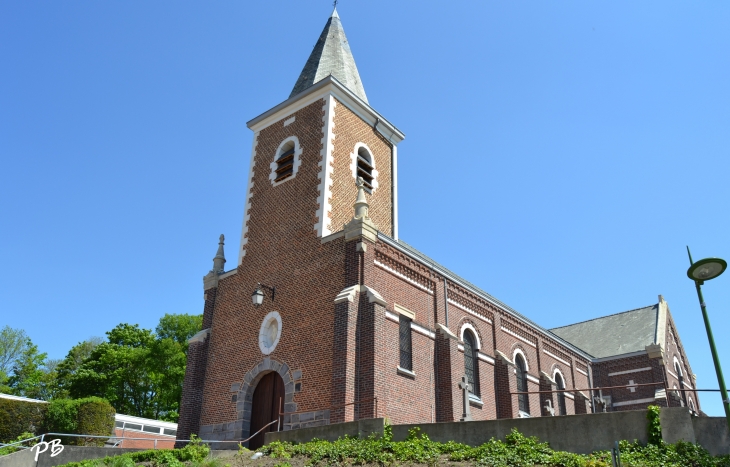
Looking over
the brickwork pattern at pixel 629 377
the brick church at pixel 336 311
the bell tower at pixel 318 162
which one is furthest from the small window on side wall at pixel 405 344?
the brickwork pattern at pixel 629 377

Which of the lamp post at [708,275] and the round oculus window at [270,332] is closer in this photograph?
the lamp post at [708,275]

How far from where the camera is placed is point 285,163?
24516 millimetres

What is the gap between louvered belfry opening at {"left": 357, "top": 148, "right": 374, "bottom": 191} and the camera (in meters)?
24.8

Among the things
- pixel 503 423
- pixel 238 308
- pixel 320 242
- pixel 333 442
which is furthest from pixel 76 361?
pixel 503 423

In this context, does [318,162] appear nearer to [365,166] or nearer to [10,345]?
[365,166]

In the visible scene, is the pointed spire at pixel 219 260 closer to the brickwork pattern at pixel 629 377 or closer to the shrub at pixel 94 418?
the shrub at pixel 94 418

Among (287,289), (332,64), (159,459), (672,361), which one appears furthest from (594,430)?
(672,361)

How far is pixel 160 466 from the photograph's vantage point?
15070 mm

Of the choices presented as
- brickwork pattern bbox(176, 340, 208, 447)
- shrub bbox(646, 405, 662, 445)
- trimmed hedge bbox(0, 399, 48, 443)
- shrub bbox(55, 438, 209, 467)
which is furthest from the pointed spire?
shrub bbox(646, 405, 662, 445)

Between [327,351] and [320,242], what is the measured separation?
383 cm

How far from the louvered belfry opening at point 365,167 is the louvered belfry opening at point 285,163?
2561mm

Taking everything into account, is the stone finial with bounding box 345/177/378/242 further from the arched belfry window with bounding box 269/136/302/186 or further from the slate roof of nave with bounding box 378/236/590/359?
the arched belfry window with bounding box 269/136/302/186

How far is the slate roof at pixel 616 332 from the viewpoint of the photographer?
34.4m

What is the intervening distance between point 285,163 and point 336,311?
7753mm
